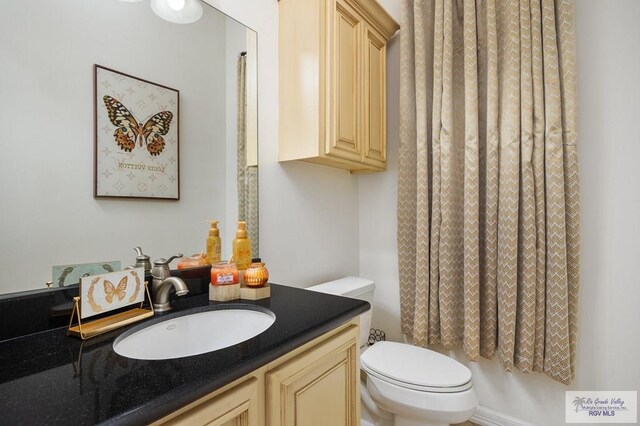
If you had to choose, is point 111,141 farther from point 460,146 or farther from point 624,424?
point 624,424

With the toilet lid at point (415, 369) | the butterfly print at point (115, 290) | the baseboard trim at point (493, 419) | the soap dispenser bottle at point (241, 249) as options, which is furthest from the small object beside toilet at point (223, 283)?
the baseboard trim at point (493, 419)

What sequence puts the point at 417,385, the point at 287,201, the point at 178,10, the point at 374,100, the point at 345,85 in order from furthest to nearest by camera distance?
the point at 374,100, the point at 287,201, the point at 345,85, the point at 417,385, the point at 178,10

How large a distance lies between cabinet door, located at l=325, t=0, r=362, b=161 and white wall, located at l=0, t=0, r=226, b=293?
0.65 m

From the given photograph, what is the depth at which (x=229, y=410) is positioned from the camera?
0.62m

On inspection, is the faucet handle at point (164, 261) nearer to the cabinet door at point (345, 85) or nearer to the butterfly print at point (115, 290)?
the butterfly print at point (115, 290)

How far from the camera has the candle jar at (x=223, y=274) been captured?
1.07m

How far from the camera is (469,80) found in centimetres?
157

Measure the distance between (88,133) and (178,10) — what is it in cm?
60

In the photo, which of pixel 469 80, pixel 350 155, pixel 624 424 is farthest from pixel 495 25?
pixel 624 424

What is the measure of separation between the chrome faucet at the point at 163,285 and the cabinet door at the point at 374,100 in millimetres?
1106

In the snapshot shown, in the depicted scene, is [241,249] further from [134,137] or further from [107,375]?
[107,375]

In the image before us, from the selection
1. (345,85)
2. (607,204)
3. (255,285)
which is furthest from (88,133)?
(607,204)

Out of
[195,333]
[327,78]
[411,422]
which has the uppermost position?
[327,78]

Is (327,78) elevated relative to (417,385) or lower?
elevated
